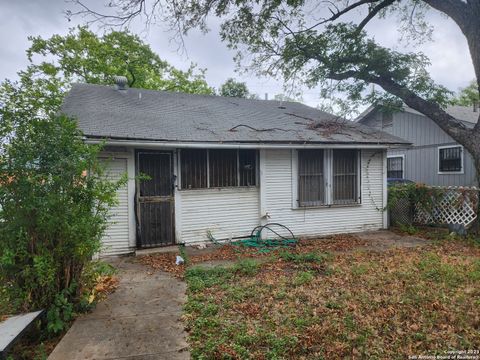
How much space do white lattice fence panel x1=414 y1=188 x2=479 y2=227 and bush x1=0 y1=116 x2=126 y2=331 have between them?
8.84 m

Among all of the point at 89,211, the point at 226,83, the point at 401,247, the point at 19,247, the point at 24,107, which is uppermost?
the point at 226,83

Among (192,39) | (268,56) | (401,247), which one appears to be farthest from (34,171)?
(268,56)

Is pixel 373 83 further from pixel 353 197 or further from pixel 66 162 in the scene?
pixel 66 162

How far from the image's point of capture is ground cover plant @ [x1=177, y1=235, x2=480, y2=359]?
2.83 m

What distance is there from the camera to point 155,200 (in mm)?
6629

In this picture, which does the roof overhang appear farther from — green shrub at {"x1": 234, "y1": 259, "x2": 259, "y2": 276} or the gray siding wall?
the gray siding wall

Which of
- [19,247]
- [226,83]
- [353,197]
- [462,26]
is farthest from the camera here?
[226,83]

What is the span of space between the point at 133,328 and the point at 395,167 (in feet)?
54.6

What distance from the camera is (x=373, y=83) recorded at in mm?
9430

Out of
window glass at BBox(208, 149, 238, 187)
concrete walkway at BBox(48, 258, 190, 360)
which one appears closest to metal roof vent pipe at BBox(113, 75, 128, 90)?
window glass at BBox(208, 149, 238, 187)

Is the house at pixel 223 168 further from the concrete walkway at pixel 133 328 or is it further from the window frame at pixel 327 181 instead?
the concrete walkway at pixel 133 328

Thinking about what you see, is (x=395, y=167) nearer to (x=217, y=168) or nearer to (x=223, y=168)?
(x=223, y=168)

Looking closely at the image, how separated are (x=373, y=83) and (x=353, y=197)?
389 cm

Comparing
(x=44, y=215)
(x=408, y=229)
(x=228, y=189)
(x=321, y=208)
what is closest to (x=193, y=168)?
(x=228, y=189)
